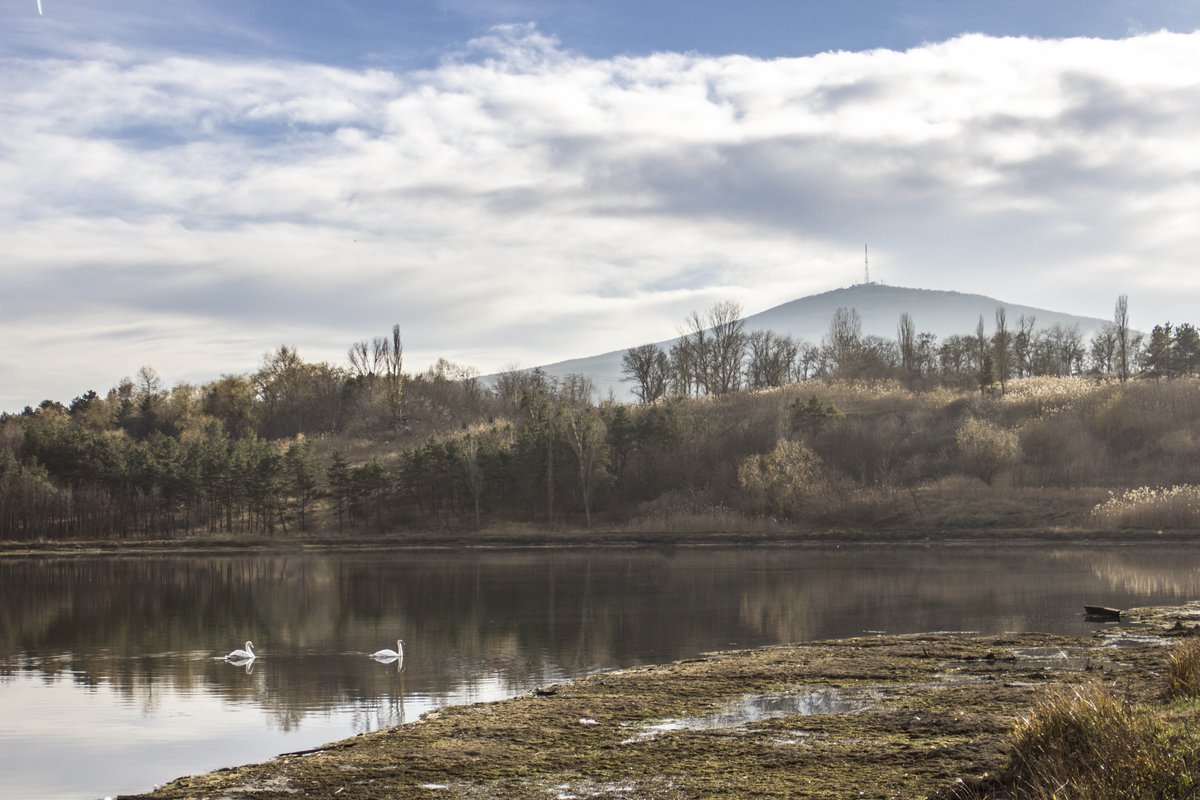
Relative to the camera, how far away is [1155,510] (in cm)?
6088

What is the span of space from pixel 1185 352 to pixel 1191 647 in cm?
9428

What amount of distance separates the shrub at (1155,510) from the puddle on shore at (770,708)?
48889 millimetres

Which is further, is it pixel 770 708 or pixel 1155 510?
pixel 1155 510

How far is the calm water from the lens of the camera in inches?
715

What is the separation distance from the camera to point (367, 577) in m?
50.4

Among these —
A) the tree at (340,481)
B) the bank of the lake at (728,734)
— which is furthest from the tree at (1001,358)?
the bank of the lake at (728,734)

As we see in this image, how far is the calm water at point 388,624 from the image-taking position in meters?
18.2

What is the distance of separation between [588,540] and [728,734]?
56.4 metres

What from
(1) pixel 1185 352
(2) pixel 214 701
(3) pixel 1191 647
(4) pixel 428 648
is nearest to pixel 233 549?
(4) pixel 428 648

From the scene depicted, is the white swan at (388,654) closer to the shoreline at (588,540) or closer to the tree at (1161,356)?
the shoreline at (588,540)

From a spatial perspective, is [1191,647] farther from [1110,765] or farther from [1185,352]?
[1185,352]

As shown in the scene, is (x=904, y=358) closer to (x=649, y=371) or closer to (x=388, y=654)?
(x=649, y=371)

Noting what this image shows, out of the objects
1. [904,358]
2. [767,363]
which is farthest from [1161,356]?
[767,363]

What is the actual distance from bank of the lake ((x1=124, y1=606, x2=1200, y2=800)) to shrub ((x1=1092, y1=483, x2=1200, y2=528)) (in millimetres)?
42291
